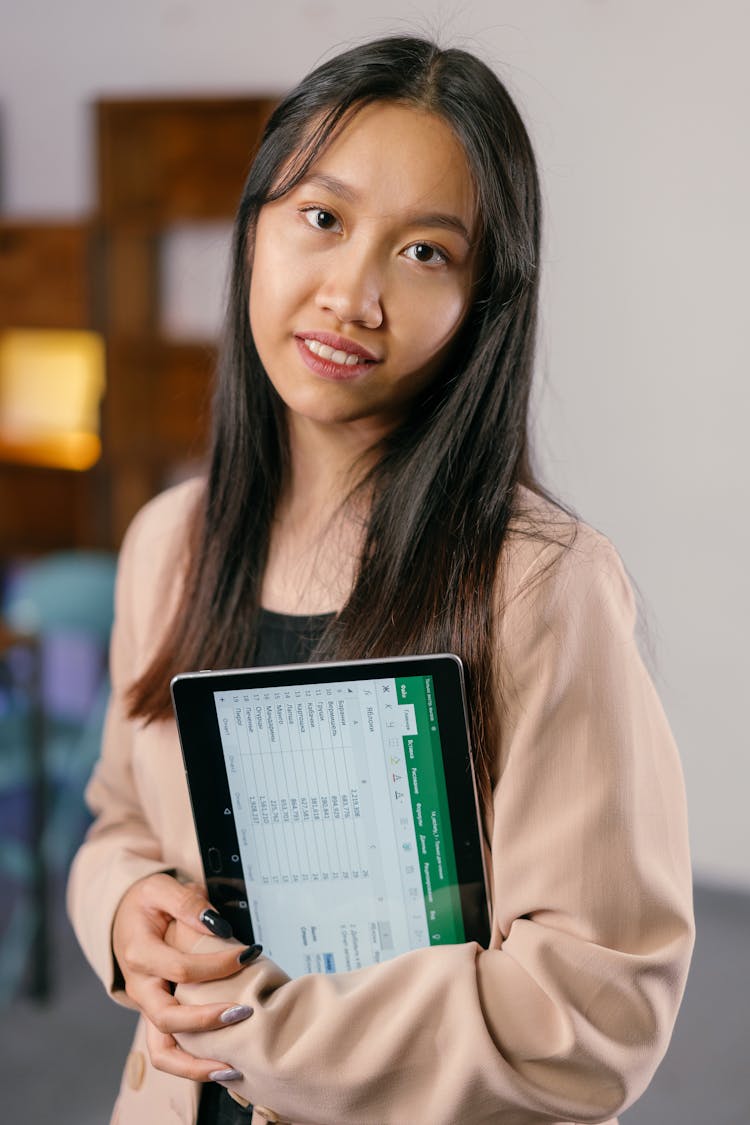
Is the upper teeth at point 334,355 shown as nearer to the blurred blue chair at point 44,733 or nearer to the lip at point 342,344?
the lip at point 342,344

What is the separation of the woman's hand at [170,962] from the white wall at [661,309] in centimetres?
121

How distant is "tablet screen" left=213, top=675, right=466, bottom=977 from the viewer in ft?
2.70

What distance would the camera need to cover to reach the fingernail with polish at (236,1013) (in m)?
0.79

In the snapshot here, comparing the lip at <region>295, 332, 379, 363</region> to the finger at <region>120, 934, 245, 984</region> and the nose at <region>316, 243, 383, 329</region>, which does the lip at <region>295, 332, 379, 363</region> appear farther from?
the finger at <region>120, 934, 245, 984</region>

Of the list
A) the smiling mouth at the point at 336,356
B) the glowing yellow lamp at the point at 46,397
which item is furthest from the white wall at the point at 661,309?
the glowing yellow lamp at the point at 46,397

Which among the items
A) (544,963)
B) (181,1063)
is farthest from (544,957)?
(181,1063)

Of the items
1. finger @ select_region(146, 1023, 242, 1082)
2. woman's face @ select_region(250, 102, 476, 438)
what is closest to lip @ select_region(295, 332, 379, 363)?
woman's face @ select_region(250, 102, 476, 438)

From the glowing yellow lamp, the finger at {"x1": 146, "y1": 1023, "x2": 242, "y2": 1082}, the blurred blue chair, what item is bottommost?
the blurred blue chair

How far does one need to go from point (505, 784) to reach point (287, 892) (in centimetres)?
19

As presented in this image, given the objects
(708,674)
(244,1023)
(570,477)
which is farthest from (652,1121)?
(244,1023)

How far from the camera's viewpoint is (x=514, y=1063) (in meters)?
0.78

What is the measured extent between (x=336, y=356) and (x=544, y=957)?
44 centimetres

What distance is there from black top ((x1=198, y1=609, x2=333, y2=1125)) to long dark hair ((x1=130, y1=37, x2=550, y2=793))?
0.01 m

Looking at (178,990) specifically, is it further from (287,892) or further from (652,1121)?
(652,1121)
